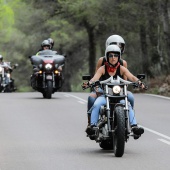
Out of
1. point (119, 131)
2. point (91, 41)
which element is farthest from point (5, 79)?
point (119, 131)

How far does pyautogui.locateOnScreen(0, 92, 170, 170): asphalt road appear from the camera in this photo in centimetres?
1121

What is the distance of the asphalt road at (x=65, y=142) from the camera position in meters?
11.2

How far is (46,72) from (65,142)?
42.3ft

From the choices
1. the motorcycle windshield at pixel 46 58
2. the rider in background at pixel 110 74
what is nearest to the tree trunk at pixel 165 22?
the motorcycle windshield at pixel 46 58

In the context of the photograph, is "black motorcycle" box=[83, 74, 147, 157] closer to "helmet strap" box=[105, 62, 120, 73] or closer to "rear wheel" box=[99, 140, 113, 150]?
"rear wheel" box=[99, 140, 113, 150]

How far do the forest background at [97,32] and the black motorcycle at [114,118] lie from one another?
18.8 m

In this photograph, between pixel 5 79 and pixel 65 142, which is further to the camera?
pixel 5 79

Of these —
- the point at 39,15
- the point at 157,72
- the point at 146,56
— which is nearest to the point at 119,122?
the point at 157,72

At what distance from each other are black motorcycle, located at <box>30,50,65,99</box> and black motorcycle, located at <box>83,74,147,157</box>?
559 inches

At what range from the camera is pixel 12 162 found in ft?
37.2

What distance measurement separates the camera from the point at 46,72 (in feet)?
88.7

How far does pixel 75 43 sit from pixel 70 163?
157ft

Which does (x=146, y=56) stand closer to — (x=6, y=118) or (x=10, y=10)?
(x=6, y=118)

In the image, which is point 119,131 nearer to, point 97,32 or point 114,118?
point 114,118
